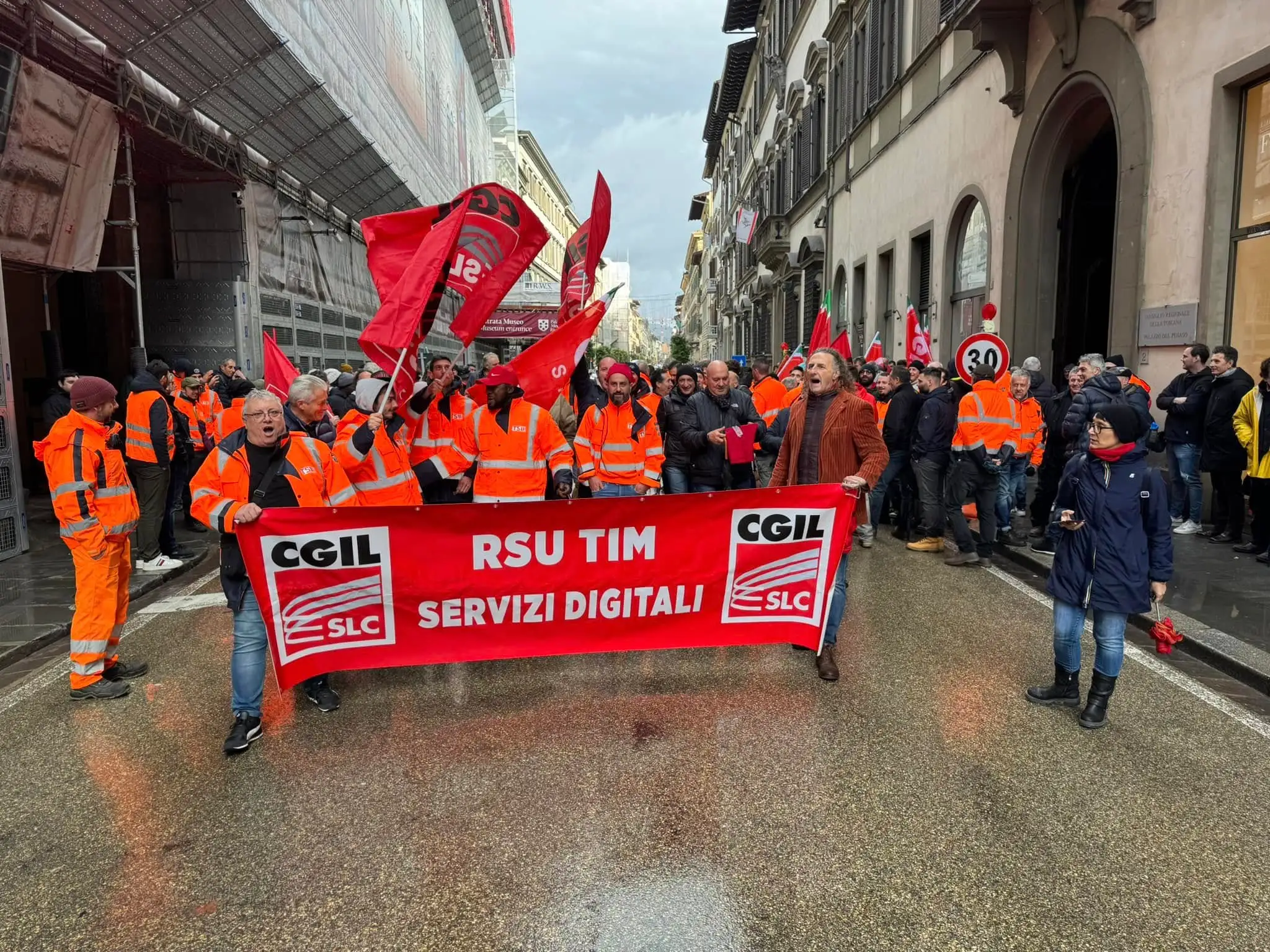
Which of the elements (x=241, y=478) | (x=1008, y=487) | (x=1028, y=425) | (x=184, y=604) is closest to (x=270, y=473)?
(x=241, y=478)

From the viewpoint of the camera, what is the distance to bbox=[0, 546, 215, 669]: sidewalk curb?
539cm

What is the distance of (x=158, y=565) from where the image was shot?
7.71 metres

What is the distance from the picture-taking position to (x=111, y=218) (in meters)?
14.0

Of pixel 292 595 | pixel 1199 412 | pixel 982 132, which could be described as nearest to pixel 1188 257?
pixel 1199 412

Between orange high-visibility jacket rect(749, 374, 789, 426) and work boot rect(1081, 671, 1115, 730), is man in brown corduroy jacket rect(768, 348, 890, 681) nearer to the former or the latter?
work boot rect(1081, 671, 1115, 730)

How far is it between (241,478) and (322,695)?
49.2 inches

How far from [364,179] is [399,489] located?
55.0 ft

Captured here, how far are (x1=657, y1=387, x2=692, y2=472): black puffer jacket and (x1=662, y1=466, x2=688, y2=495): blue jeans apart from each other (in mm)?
23

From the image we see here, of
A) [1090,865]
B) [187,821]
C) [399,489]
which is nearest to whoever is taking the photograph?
[1090,865]

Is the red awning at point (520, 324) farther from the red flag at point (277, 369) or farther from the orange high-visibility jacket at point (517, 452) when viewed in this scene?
the orange high-visibility jacket at point (517, 452)

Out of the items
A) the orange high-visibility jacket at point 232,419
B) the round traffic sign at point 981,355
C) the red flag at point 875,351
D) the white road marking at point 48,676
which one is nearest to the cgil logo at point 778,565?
the white road marking at point 48,676

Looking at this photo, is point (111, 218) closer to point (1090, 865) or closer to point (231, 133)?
point (231, 133)

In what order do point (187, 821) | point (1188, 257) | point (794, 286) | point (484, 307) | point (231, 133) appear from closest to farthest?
point (187, 821), point (484, 307), point (1188, 257), point (231, 133), point (794, 286)

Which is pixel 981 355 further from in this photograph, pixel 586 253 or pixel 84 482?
pixel 84 482
